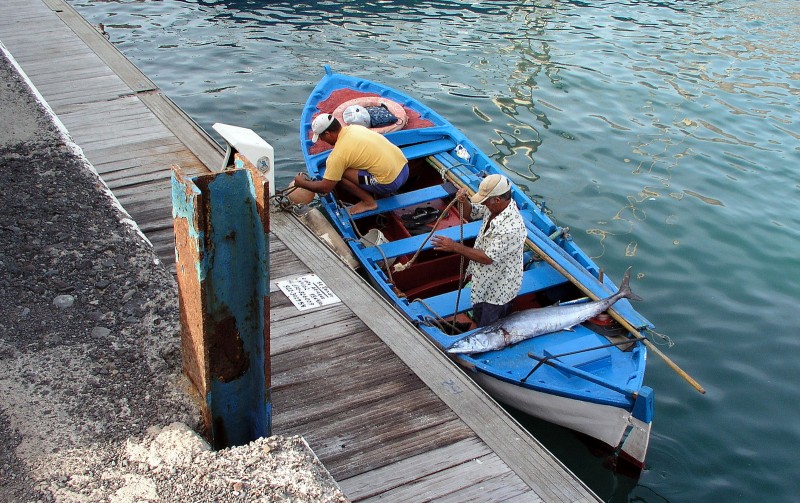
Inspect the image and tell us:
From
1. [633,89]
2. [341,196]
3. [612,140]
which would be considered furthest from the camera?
[633,89]

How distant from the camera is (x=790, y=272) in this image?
8.31m

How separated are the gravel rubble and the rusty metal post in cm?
17

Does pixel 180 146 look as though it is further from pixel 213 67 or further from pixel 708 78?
pixel 708 78

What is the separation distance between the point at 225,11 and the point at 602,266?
12.4m

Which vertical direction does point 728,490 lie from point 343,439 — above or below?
below

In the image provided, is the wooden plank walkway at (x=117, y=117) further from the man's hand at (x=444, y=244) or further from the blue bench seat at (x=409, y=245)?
the man's hand at (x=444, y=244)

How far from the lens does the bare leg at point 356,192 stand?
751cm

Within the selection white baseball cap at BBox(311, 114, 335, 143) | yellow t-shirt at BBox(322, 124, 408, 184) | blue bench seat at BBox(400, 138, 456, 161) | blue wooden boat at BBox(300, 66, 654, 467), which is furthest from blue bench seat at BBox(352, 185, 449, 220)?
white baseball cap at BBox(311, 114, 335, 143)

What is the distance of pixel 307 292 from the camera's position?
207 inches

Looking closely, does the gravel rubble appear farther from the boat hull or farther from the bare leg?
the bare leg

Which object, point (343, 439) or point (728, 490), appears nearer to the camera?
point (343, 439)

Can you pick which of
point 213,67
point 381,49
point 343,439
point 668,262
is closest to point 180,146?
point 343,439

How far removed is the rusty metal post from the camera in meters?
2.38

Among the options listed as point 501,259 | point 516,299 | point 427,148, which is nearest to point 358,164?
point 427,148
